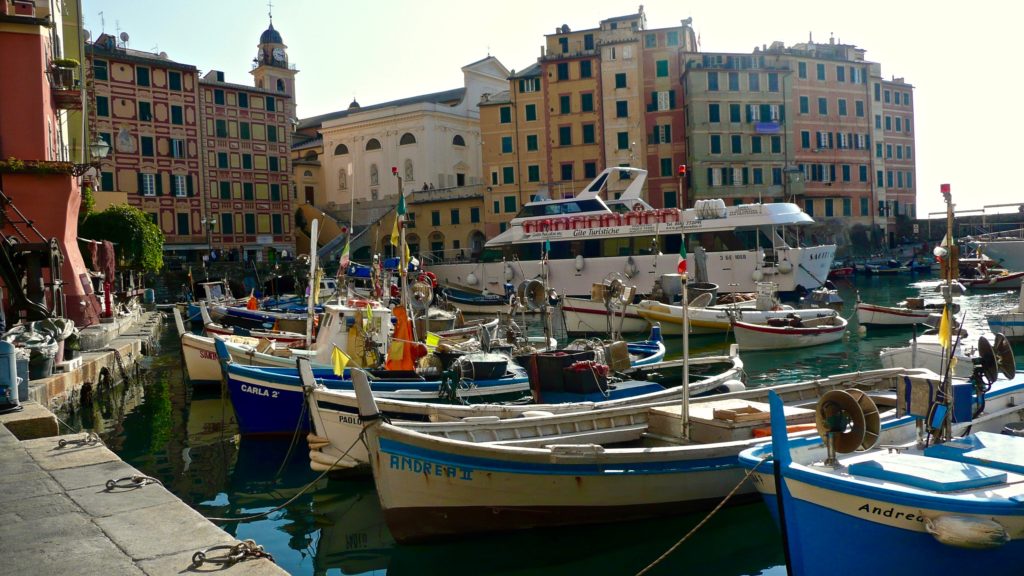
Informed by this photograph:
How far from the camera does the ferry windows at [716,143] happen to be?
2322 inches

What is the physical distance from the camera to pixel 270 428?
661 inches

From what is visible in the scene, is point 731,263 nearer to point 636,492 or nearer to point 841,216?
point 841,216

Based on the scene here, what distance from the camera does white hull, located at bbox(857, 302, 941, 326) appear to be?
105ft

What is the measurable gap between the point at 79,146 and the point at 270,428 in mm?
29084

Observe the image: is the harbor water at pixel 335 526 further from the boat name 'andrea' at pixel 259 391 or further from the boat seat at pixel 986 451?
the boat seat at pixel 986 451

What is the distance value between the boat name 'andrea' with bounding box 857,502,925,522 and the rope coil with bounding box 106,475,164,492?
6.37 m

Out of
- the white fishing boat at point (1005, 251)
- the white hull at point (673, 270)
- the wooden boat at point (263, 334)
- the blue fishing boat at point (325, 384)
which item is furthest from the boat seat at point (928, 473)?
the white fishing boat at point (1005, 251)

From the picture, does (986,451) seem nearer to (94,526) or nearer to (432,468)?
(432,468)

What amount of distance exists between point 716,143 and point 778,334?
32.7 meters

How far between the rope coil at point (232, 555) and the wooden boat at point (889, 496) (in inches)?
184

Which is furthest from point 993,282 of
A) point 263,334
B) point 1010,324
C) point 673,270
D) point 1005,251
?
point 263,334

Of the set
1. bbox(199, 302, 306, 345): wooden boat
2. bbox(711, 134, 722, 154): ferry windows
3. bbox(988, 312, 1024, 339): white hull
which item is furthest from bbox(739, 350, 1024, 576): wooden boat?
bbox(711, 134, 722, 154): ferry windows

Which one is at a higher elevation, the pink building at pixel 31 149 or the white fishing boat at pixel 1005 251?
the pink building at pixel 31 149

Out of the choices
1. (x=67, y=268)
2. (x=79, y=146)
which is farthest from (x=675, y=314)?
(x=79, y=146)
